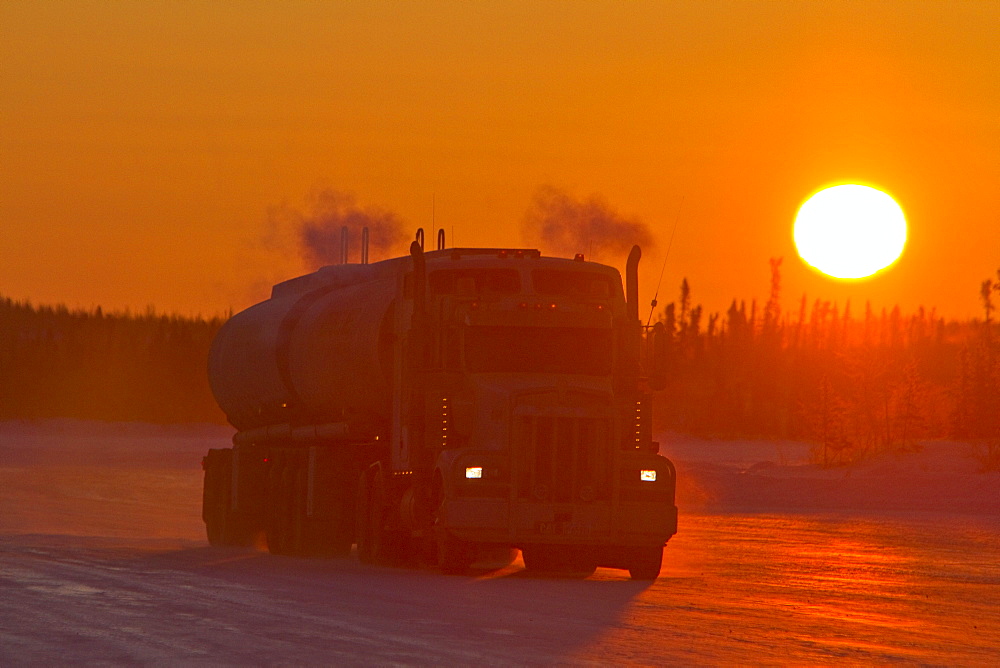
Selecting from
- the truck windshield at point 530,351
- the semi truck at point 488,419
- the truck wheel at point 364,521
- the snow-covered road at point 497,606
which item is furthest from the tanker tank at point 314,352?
the snow-covered road at point 497,606

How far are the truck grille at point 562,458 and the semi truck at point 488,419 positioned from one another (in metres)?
0.02

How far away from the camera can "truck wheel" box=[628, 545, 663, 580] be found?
76.4 feet

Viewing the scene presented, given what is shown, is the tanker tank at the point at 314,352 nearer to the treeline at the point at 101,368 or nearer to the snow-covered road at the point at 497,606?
the snow-covered road at the point at 497,606

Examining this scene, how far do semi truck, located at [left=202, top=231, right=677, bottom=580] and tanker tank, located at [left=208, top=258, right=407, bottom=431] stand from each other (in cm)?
6

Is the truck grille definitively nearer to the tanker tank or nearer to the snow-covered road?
the snow-covered road

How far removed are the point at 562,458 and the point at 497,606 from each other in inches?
189

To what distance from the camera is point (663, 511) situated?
2297cm

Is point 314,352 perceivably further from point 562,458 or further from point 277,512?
point 562,458

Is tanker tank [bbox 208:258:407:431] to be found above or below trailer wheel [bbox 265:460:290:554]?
above

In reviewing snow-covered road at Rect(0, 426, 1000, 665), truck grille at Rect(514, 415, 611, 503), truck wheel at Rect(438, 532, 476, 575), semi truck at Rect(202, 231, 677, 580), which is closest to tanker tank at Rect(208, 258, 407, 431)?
semi truck at Rect(202, 231, 677, 580)

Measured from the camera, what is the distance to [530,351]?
23562 millimetres

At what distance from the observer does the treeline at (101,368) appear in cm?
15912

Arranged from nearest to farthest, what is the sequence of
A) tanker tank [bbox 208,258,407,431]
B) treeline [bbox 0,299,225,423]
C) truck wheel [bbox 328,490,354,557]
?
tanker tank [bbox 208,258,407,431] < truck wheel [bbox 328,490,354,557] < treeline [bbox 0,299,225,423]

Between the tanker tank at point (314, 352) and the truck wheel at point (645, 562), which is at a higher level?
the tanker tank at point (314, 352)
